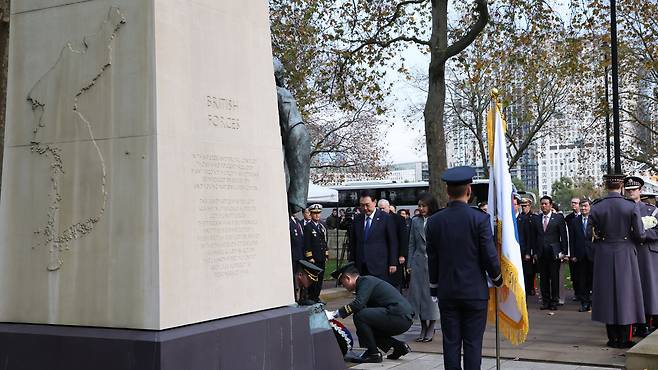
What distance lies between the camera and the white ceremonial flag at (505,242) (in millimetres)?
7055

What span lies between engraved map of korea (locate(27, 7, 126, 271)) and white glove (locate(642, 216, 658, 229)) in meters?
7.53

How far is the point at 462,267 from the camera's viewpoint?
6680 millimetres

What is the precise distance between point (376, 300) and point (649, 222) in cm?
377

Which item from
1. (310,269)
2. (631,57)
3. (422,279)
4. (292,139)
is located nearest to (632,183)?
(422,279)

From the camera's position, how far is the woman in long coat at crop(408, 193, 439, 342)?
35.8ft

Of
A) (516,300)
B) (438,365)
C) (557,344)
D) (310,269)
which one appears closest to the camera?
(516,300)

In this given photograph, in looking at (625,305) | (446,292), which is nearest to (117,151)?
(446,292)

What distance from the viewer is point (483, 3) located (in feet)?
64.0

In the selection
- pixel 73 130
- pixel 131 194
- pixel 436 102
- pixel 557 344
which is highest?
pixel 436 102

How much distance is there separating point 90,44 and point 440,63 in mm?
15282

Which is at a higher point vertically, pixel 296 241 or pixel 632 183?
pixel 632 183

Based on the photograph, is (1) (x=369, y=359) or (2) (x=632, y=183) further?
(2) (x=632, y=183)

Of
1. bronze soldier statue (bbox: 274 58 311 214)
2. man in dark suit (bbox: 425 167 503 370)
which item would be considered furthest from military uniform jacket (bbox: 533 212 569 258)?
bronze soldier statue (bbox: 274 58 311 214)

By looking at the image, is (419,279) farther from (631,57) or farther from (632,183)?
(631,57)
